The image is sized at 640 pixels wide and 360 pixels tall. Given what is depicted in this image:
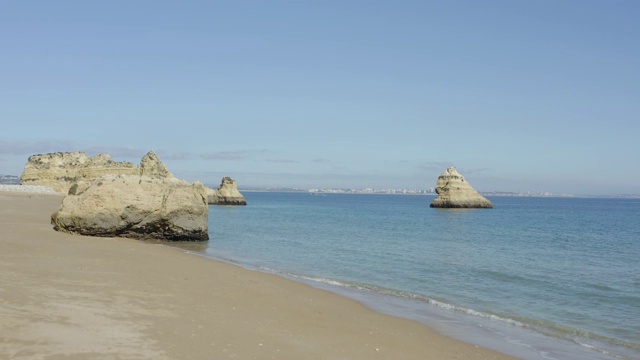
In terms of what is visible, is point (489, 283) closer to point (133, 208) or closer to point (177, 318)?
point (177, 318)

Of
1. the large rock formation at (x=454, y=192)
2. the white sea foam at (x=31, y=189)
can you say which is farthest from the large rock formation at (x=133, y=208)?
the large rock formation at (x=454, y=192)

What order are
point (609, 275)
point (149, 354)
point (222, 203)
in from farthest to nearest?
1. point (222, 203)
2. point (609, 275)
3. point (149, 354)

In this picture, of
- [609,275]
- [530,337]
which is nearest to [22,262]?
[530,337]

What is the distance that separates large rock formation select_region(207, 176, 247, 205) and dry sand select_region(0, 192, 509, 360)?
89.5 m

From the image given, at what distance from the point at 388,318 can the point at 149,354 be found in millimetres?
7008

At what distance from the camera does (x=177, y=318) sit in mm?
10227

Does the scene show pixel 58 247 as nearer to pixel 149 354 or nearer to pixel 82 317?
pixel 82 317

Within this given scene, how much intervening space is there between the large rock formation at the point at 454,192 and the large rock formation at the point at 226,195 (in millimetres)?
41479

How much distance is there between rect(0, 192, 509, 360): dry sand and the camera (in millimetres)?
8109

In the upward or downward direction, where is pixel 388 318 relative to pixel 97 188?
downward

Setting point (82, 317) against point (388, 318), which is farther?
point (388, 318)

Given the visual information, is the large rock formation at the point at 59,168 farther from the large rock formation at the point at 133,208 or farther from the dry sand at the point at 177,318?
the dry sand at the point at 177,318

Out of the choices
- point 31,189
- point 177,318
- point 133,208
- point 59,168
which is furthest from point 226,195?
point 177,318

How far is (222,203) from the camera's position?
108188 mm
